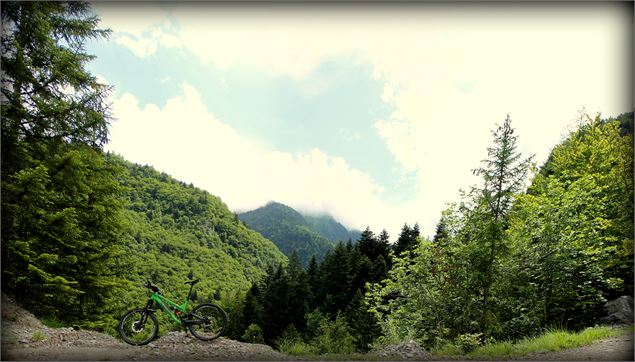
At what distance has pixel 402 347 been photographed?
8.26 m

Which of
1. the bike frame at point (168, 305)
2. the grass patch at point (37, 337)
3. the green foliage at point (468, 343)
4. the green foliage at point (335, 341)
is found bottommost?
the green foliage at point (335, 341)

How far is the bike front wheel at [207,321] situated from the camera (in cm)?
759

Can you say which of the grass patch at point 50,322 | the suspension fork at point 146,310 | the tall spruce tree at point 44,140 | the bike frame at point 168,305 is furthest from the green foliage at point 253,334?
the bike frame at point 168,305

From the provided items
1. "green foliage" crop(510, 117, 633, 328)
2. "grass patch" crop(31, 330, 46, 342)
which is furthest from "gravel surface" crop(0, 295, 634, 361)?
"green foliage" crop(510, 117, 633, 328)

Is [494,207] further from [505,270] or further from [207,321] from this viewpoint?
[207,321]

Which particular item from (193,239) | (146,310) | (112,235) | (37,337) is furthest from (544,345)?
(193,239)

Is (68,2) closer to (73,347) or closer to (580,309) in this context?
(73,347)

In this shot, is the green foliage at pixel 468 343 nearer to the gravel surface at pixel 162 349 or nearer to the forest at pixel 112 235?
the forest at pixel 112 235

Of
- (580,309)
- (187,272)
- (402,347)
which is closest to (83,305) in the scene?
(402,347)

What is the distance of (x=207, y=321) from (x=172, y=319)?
75 centimetres

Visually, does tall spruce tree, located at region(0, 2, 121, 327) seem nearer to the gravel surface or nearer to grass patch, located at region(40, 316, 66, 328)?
grass patch, located at region(40, 316, 66, 328)

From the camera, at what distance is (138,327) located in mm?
7945

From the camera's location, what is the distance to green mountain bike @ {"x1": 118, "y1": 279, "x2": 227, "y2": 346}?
7551mm

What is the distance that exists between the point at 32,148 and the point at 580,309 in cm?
1951
